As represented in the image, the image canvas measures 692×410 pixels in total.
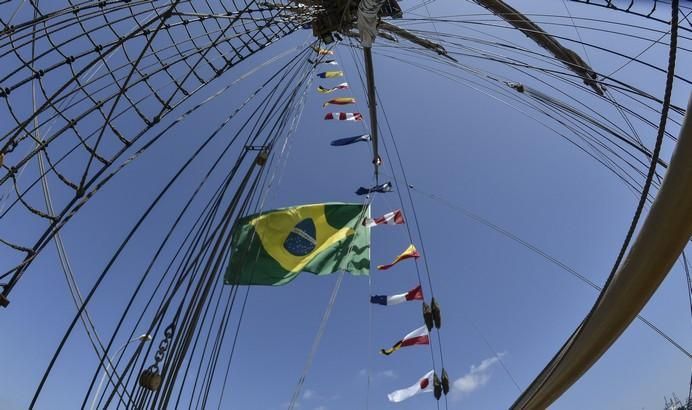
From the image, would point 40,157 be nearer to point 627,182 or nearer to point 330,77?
point 330,77

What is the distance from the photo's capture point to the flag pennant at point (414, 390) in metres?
6.17

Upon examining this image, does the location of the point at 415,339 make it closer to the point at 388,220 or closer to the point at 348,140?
the point at 388,220

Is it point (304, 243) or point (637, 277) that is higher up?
point (304, 243)

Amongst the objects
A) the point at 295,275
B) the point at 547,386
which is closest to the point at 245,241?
the point at 295,275

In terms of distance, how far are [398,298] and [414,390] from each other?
1.53 meters

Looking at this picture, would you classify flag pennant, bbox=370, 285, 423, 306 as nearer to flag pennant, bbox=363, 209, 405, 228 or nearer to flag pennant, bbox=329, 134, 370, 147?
flag pennant, bbox=363, 209, 405, 228

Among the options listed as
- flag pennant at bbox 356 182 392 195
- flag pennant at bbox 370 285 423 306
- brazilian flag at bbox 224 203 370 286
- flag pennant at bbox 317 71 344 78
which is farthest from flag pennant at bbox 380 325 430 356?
flag pennant at bbox 317 71 344 78

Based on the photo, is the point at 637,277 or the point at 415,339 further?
the point at 415,339

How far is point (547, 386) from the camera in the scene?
1.56 meters

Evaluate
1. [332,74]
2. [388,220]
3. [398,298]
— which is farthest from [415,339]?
[332,74]

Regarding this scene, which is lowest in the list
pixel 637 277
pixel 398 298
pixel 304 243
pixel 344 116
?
pixel 637 277

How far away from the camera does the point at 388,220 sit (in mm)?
7602

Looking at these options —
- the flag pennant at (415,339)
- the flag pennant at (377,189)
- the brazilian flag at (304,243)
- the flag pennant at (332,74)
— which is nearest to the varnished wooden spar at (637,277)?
the flag pennant at (415,339)

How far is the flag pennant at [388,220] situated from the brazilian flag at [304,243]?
Answer: 14cm
